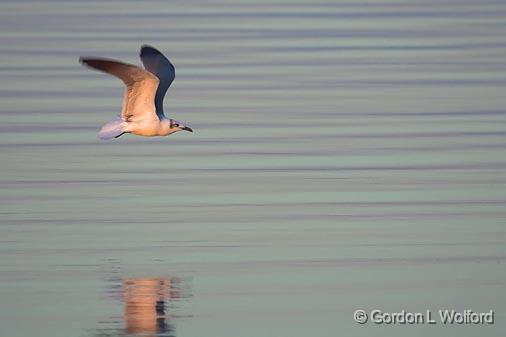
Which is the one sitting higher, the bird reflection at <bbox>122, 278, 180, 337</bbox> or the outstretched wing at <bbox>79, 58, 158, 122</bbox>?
the outstretched wing at <bbox>79, 58, 158, 122</bbox>

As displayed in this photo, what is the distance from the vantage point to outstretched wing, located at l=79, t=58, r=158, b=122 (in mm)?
11555

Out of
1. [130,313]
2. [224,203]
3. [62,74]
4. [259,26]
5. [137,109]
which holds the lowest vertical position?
[130,313]

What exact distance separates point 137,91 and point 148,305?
11.0ft

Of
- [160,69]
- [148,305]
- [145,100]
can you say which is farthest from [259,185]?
[148,305]

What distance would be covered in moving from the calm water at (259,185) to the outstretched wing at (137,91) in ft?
1.61

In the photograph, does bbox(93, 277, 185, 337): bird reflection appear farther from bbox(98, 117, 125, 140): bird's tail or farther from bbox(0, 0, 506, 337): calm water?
bbox(98, 117, 125, 140): bird's tail

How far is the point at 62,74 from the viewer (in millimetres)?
17062

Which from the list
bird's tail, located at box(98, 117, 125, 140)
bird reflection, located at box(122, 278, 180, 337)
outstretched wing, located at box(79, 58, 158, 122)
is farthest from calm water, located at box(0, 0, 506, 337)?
outstretched wing, located at box(79, 58, 158, 122)

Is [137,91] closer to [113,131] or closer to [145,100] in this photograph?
[145,100]

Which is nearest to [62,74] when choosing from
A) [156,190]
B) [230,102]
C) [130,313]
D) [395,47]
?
[230,102]

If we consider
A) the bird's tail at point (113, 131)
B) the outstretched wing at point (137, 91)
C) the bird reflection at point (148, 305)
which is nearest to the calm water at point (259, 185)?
the bird reflection at point (148, 305)

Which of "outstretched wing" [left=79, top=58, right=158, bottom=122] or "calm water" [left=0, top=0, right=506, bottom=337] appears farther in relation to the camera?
"outstretched wing" [left=79, top=58, right=158, bottom=122]

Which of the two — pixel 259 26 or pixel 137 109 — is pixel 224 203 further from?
pixel 259 26

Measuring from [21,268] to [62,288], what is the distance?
51cm
